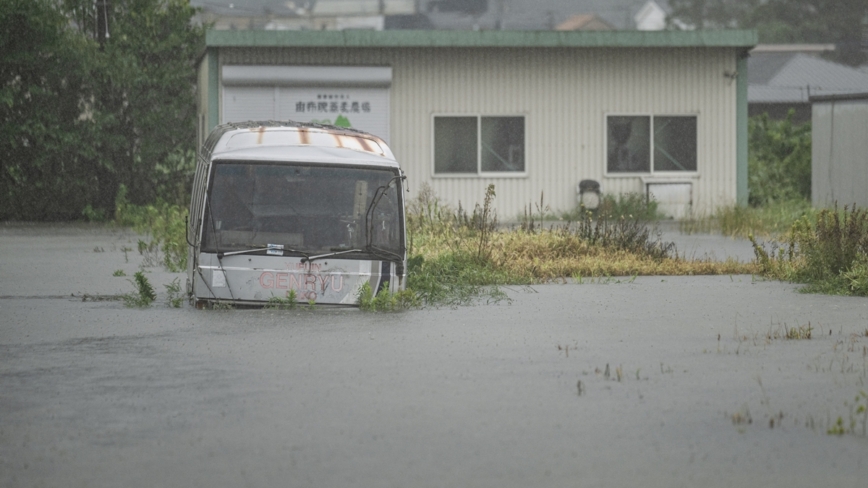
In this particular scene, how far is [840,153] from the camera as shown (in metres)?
29.5

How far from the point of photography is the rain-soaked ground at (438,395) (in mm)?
6508

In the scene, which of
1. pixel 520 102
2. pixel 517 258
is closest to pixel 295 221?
pixel 517 258

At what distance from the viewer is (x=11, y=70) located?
29953mm

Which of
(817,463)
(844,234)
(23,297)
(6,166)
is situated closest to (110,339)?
(23,297)

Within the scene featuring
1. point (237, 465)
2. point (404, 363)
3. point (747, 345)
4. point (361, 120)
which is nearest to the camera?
point (237, 465)

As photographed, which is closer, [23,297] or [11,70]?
[23,297]

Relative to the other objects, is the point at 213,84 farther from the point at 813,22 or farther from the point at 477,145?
the point at 813,22

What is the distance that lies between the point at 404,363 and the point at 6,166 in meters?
22.2

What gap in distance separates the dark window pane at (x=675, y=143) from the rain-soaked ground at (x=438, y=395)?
15.3 metres

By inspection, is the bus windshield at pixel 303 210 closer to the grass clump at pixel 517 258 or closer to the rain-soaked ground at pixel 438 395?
the rain-soaked ground at pixel 438 395

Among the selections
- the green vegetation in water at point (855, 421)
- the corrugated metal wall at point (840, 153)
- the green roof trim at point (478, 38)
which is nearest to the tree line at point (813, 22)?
the corrugated metal wall at point (840, 153)

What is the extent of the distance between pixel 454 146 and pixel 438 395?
20715 millimetres

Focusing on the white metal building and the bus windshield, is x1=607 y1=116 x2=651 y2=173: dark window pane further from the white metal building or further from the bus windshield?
the bus windshield

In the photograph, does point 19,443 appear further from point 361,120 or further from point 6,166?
point 6,166
